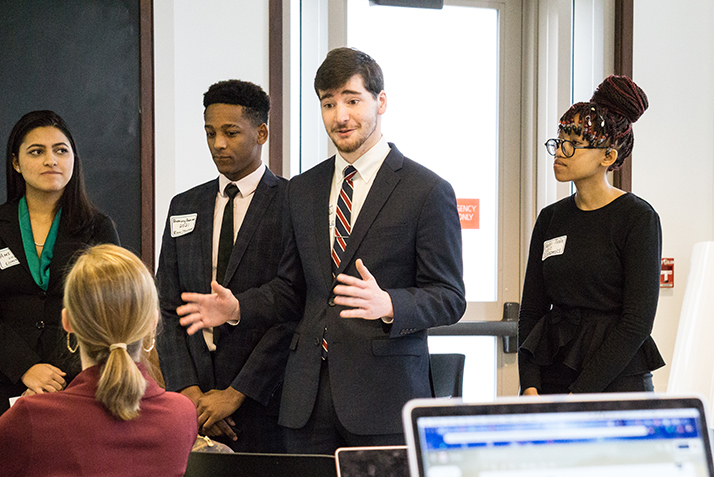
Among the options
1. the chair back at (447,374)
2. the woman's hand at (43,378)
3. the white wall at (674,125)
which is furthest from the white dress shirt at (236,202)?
the white wall at (674,125)

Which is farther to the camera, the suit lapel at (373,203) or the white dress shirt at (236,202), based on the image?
the white dress shirt at (236,202)

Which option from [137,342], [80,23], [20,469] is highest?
[80,23]

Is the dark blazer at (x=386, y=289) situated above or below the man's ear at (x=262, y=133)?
below

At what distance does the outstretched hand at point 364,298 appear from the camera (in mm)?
1517

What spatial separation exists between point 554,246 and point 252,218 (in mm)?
1022

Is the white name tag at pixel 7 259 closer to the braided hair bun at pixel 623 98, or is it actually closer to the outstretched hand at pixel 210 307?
the outstretched hand at pixel 210 307

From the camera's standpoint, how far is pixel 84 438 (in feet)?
4.17

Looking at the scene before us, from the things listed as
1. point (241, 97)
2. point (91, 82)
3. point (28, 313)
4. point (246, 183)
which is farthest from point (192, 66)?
point (28, 313)

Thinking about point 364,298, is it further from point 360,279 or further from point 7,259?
point 7,259

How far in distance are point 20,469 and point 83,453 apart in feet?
0.39

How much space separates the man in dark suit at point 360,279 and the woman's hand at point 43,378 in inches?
24.9

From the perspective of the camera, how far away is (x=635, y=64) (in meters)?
3.53

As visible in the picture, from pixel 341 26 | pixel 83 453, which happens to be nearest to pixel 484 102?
pixel 341 26

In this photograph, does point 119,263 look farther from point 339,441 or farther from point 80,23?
point 80,23
